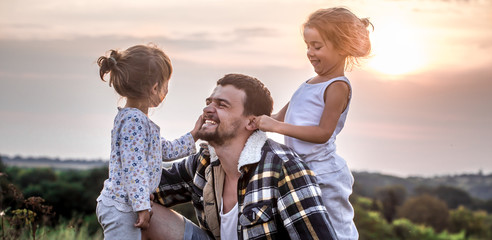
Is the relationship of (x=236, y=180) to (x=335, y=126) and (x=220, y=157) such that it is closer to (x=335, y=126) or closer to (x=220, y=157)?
(x=220, y=157)

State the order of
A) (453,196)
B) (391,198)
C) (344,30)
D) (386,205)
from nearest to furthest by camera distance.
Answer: (344,30) < (386,205) < (391,198) < (453,196)

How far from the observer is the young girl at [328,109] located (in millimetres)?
4195

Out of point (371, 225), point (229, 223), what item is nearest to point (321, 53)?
point (229, 223)

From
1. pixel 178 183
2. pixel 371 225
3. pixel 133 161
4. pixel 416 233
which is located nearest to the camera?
pixel 133 161

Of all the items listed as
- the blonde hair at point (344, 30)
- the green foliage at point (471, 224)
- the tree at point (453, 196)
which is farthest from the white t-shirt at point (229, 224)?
the tree at point (453, 196)

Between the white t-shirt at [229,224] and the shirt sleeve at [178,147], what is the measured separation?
1.51 feet

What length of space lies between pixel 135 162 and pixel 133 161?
1 centimetres

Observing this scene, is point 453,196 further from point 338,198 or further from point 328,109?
point 328,109

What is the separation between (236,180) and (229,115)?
1.59ft

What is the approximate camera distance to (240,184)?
4.44 metres

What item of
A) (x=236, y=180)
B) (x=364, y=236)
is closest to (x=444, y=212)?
(x=364, y=236)

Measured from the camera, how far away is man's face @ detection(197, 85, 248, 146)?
4.43 meters

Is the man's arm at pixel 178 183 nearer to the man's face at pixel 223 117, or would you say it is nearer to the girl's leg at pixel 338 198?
the man's face at pixel 223 117

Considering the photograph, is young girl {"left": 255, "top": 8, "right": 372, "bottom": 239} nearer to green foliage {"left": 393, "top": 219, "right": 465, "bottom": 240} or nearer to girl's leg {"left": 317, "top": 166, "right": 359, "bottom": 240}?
girl's leg {"left": 317, "top": 166, "right": 359, "bottom": 240}
